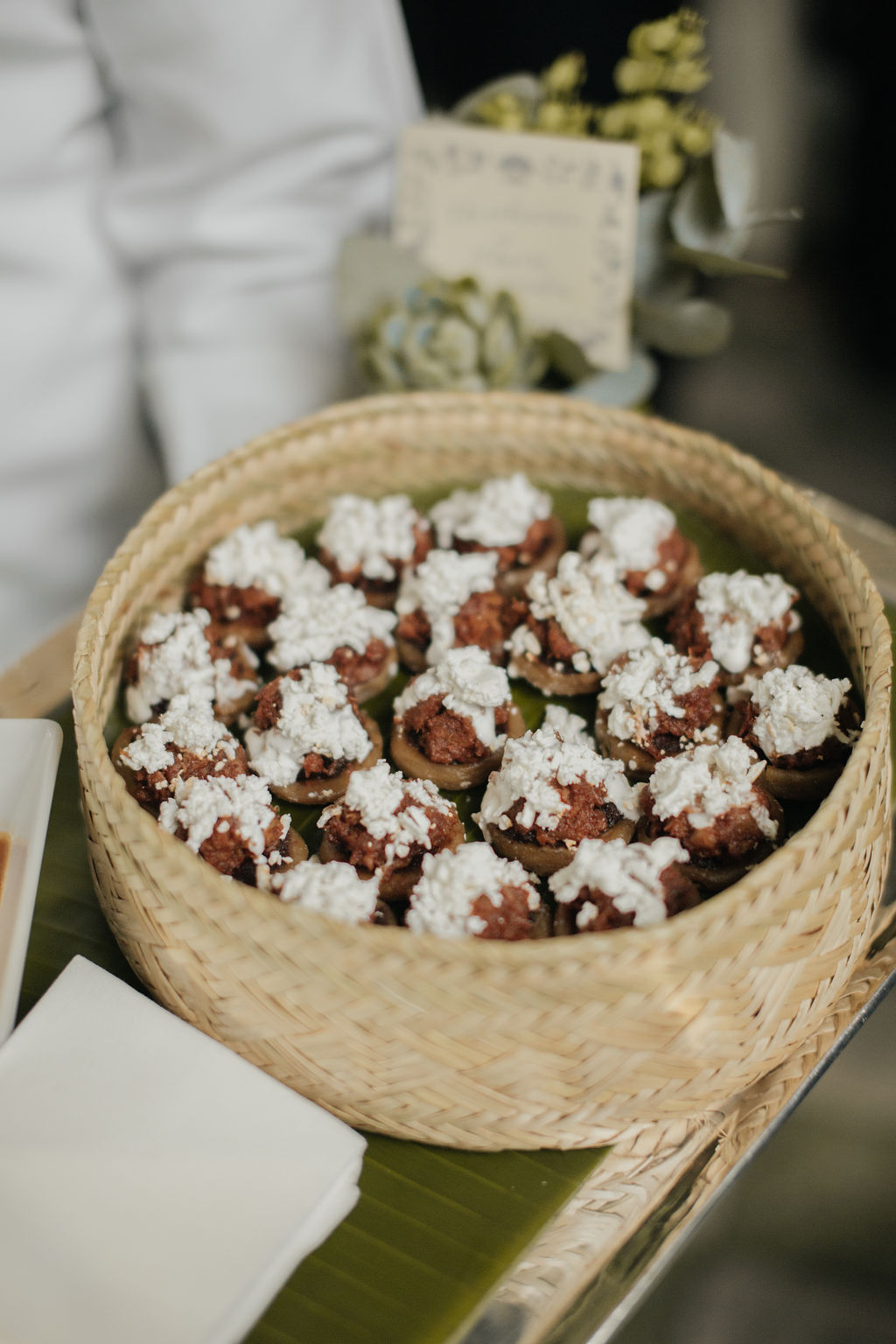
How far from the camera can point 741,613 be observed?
1517 millimetres

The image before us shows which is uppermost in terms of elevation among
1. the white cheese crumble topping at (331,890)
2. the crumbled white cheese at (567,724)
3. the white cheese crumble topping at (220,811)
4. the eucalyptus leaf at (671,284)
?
the eucalyptus leaf at (671,284)

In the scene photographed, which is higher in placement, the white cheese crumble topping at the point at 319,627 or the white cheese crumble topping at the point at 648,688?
the white cheese crumble topping at the point at 319,627

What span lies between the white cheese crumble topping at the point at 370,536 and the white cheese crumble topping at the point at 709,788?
0.57 metres

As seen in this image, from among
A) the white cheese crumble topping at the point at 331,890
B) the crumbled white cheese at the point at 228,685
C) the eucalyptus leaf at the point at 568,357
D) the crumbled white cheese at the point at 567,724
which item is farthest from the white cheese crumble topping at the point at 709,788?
the eucalyptus leaf at the point at 568,357

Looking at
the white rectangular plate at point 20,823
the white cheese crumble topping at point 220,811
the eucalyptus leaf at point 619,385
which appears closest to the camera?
the white rectangular plate at point 20,823

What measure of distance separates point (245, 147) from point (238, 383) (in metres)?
0.45

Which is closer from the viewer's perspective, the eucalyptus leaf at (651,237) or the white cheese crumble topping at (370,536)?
the white cheese crumble topping at (370,536)

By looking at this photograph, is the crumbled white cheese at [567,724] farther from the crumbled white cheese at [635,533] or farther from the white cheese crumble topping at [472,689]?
the crumbled white cheese at [635,533]

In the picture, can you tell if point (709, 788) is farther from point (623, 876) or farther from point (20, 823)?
point (20, 823)

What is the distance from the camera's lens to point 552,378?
229cm

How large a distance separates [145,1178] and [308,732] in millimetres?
561

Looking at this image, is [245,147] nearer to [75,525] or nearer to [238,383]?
[238,383]

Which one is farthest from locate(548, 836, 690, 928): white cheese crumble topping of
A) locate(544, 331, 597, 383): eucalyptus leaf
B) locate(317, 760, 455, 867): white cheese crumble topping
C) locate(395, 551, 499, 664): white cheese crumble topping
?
locate(544, 331, 597, 383): eucalyptus leaf

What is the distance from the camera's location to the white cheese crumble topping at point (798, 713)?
135 cm
